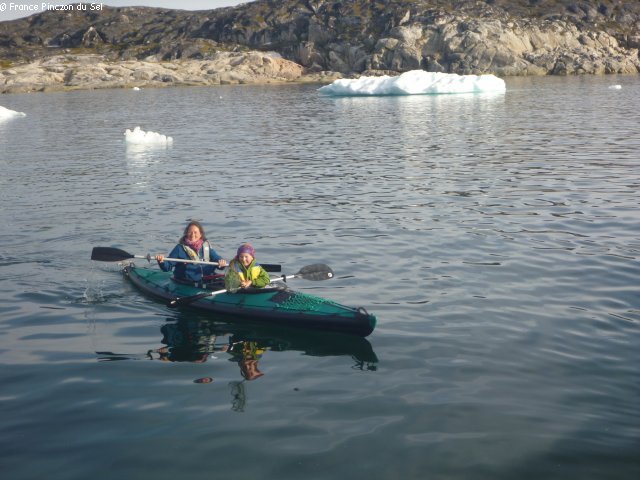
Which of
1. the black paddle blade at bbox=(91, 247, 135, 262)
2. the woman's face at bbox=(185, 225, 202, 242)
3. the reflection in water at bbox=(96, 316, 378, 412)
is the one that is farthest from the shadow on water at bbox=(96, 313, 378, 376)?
the black paddle blade at bbox=(91, 247, 135, 262)

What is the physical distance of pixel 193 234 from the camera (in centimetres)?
1420

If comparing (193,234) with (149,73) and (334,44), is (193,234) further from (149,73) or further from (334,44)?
(334,44)

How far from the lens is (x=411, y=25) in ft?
386

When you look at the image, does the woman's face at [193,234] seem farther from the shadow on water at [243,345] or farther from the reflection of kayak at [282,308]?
the shadow on water at [243,345]

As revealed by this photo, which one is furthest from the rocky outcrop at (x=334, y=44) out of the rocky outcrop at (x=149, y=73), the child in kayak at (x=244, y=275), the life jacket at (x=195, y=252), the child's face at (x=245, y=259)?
the child's face at (x=245, y=259)

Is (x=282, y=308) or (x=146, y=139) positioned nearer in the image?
(x=282, y=308)

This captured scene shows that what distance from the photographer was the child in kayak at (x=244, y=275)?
42.5 feet

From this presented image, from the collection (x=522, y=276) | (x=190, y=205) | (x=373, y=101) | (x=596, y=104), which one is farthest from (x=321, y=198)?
(x=373, y=101)

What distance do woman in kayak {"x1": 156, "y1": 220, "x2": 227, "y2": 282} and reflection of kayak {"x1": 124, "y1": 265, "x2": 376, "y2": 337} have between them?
0.35 meters

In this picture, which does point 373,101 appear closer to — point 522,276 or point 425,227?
point 425,227

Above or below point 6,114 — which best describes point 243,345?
below

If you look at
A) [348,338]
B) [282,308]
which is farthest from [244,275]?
[348,338]

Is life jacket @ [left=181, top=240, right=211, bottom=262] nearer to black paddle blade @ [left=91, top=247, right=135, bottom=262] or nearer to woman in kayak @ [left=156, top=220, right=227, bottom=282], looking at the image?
woman in kayak @ [left=156, top=220, right=227, bottom=282]

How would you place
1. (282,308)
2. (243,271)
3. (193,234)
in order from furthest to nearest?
(193,234), (243,271), (282,308)
